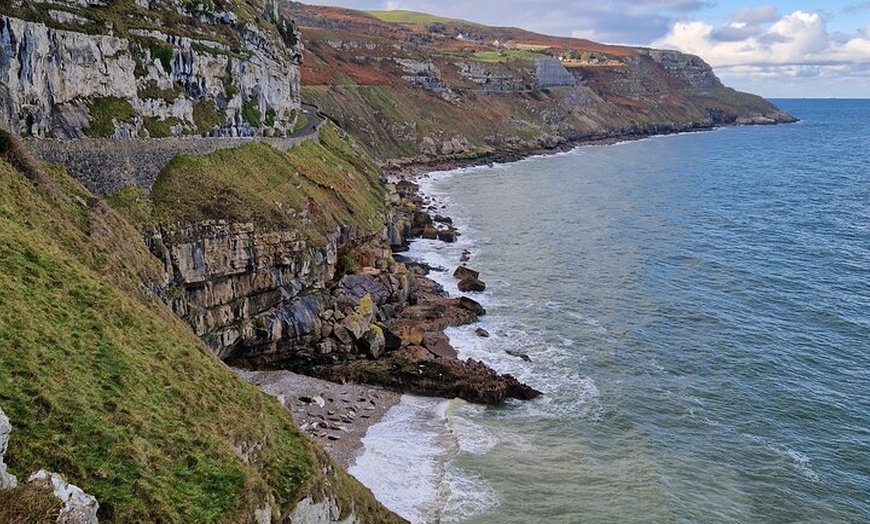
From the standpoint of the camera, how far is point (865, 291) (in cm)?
5178

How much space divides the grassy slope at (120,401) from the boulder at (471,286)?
97.2ft

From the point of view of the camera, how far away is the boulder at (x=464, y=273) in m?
55.2

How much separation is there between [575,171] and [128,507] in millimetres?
115428

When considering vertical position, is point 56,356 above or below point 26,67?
below

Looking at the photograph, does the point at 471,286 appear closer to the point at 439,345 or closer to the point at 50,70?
the point at 439,345

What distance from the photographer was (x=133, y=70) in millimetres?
40406

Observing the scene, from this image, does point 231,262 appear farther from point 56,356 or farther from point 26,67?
point 56,356

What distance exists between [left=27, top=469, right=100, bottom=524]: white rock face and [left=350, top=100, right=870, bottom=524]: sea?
46.4ft

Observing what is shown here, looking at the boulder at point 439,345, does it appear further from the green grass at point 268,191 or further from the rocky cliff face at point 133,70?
the rocky cliff face at point 133,70

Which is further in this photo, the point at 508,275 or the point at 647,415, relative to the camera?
the point at 508,275

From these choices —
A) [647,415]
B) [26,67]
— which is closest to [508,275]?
[647,415]

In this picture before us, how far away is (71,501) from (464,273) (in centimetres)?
4414

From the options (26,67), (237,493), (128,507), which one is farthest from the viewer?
(26,67)

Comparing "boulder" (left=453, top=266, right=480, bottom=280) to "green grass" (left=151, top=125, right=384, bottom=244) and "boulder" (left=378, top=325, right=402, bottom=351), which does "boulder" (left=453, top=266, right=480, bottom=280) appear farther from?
"boulder" (left=378, top=325, right=402, bottom=351)
